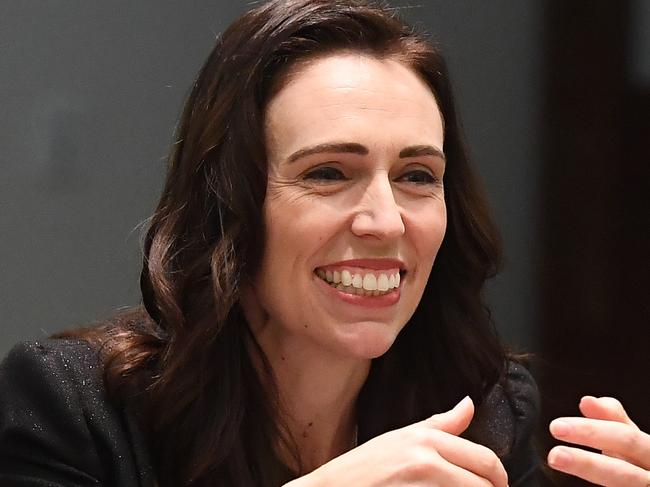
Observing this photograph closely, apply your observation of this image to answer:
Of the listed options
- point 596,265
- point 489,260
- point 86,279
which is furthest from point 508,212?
point 86,279

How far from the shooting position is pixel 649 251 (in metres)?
2.08

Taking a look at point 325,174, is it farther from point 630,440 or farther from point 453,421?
point 630,440

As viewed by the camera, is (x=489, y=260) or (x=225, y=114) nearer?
(x=225, y=114)

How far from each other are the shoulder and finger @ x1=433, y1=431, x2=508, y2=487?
15.9 inches

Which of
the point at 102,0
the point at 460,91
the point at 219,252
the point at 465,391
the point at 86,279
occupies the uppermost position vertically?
the point at 102,0

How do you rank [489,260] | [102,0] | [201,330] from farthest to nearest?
[102,0] → [489,260] → [201,330]

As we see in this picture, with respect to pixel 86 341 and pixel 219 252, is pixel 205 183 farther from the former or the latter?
pixel 86 341

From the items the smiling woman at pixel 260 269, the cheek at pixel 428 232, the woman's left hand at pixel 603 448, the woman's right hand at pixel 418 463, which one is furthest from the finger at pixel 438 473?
the cheek at pixel 428 232

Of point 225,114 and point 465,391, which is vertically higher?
point 225,114

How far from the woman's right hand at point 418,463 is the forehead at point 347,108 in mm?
391

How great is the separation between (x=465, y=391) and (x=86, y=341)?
0.56 m

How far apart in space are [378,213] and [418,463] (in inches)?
13.8

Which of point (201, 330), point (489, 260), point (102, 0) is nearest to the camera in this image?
point (201, 330)

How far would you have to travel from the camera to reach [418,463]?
1.10 meters
